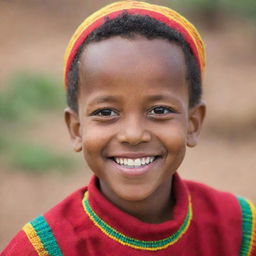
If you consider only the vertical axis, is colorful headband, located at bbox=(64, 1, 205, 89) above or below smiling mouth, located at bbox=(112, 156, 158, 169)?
above

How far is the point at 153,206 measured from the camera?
101 inches

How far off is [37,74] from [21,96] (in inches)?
31.7

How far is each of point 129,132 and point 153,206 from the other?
0.51m

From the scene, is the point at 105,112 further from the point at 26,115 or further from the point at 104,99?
the point at 26,115

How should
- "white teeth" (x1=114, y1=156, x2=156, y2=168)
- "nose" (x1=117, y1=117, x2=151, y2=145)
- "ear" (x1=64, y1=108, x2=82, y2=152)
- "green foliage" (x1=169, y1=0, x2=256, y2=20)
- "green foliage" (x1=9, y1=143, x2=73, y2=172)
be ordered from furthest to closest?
"green foliage" (x1=169, y1=0, x2=256, y2=20)
"green foliage" (x1=9, y1=143, x2=73, y2=172)
"ear" (x1=64, y1=108, x2=82, y2=152)
"white teeth" (x1=114, y1=156, x2=156, y2=168)
"nose" (x1=117, y1=117, x2=151, y2=145)

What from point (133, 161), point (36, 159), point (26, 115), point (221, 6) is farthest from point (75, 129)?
point (221, 6)

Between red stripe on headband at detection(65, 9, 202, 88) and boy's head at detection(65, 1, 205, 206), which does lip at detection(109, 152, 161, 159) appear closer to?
boy's head at detection(65, 1, 205, 206)

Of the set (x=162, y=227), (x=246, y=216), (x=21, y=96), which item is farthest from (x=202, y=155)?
(x=162, y=227)

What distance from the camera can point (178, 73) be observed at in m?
2.33

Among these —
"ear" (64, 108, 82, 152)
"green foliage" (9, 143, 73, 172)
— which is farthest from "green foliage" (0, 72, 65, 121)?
"ear" (64, 108, 82, 152)

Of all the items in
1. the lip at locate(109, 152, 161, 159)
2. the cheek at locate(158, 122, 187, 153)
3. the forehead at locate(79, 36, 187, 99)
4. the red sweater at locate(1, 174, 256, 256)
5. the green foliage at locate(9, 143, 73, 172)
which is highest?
the forehead at locate(79, 36, 187, 99)

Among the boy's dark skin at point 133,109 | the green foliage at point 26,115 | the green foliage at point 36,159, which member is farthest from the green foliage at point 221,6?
the boy's dark skin at point 133,109

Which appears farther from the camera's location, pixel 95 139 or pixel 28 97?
pixel 28 97

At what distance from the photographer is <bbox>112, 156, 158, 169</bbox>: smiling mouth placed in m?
2.30
